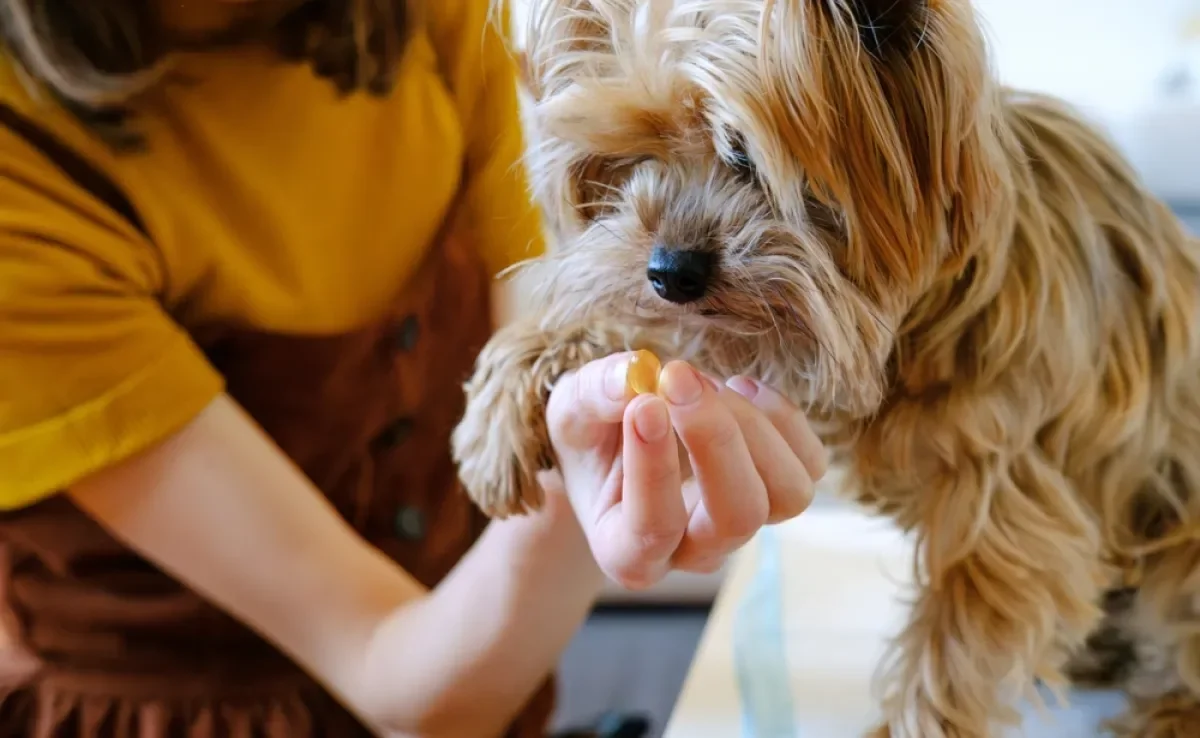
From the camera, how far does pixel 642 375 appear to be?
0.54m

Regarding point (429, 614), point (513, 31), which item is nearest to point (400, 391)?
point (429, 614)

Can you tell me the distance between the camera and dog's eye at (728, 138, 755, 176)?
1.92 feet

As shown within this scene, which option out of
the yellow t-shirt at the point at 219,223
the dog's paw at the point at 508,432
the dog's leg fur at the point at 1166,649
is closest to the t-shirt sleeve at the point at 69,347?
Answer: the yellow t-shirt at the point at 219,223

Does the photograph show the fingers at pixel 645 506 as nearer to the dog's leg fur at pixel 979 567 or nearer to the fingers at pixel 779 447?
the fingers at pixel 779 447

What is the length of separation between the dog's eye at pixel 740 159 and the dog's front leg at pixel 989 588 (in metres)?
0.22

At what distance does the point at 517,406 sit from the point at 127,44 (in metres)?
0.43

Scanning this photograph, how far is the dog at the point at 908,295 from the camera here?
1.84 feet

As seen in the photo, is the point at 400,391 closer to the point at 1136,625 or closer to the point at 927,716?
the point at 927,716

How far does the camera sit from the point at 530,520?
2.44 feet

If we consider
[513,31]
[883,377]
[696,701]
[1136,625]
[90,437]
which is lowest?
[696,701]

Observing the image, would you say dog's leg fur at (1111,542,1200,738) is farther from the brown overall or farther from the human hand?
the brown overall

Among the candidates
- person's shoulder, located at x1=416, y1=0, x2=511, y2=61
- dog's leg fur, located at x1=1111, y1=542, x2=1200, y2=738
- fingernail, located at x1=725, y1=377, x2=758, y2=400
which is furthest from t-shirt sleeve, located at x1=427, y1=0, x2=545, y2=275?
dog's leg fur, located at x1=1111, y1=542, x2=1200, y2=738

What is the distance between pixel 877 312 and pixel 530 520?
0.96 feet

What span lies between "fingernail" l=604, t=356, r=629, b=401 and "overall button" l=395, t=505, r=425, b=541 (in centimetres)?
49
